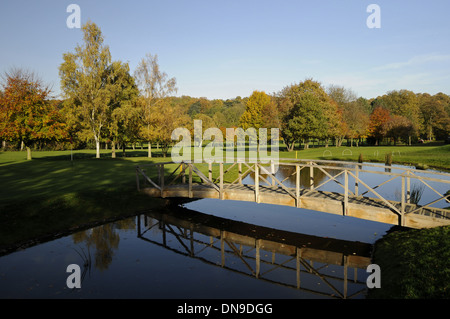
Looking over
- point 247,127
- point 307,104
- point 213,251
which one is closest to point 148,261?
point 213,251

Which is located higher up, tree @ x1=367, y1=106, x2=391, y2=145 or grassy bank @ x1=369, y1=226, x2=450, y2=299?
tree @ x1=367, y1=106, x2=391, y2=145

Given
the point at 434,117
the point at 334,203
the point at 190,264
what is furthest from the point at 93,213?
the point at 434,117

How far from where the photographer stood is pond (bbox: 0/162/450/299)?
10086mm

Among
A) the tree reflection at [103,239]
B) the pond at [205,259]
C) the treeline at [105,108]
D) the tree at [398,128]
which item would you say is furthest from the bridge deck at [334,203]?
the tree at [398,128]

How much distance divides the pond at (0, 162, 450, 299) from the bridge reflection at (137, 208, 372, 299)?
37mm

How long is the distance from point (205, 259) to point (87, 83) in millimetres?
35151

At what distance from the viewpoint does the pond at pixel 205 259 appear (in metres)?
10.1

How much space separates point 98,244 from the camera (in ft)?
46.1

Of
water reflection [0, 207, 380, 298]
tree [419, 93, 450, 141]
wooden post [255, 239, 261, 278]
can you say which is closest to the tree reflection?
water reflection [0, 207, 380, 298]

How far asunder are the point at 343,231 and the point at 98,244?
1211cm

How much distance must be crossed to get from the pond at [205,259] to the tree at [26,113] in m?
25.6

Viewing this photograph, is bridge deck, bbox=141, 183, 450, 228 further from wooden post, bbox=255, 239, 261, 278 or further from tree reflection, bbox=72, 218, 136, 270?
tree reflection, bbox=72, 218, 136, 270
